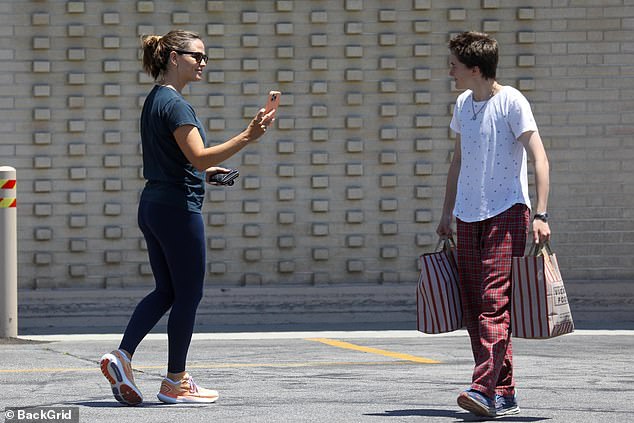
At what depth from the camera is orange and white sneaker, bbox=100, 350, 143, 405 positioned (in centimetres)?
693

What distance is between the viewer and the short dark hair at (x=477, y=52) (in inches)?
271

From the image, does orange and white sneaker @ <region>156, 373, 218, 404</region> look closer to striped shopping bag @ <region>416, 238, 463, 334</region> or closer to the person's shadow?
the person's shadow

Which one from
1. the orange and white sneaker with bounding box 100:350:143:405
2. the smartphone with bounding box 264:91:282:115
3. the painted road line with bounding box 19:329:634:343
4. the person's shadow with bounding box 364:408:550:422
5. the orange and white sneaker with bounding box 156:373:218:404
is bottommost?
the painted road line with bounding box 19:329:634:343

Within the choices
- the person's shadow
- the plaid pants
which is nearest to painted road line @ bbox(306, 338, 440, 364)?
the person's shadow

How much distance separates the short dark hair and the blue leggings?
5.27ft

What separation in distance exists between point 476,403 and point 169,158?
2.01 metres

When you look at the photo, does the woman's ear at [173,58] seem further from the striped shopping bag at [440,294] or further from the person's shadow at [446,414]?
the person's shadow at [446,414]

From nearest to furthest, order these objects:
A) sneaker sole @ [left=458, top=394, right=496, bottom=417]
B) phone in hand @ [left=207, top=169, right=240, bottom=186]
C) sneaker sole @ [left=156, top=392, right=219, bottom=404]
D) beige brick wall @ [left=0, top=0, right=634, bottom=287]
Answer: sneaker sole @ [left=458, top=394, right=496, bottom=417], sneaker sole @ [left=156, top=392, right=219, bottom=404], phone in hand @ [left=207, top=169, right=240, bottom=186], beige brick wall @ [left=0, top=0, right=634, bottom=287]

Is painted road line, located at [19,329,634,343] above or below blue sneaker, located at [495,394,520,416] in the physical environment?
below

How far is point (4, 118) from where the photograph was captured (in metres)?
13.9

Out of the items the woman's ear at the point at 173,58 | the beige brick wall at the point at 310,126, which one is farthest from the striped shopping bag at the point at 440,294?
the beige brick wall at the point at 310,126

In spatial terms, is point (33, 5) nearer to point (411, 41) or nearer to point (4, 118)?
point (4, 118)

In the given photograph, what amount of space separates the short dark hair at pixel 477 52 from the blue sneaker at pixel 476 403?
5.26 feet

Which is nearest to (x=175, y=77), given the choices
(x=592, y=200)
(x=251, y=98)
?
(x=251, y=98)
